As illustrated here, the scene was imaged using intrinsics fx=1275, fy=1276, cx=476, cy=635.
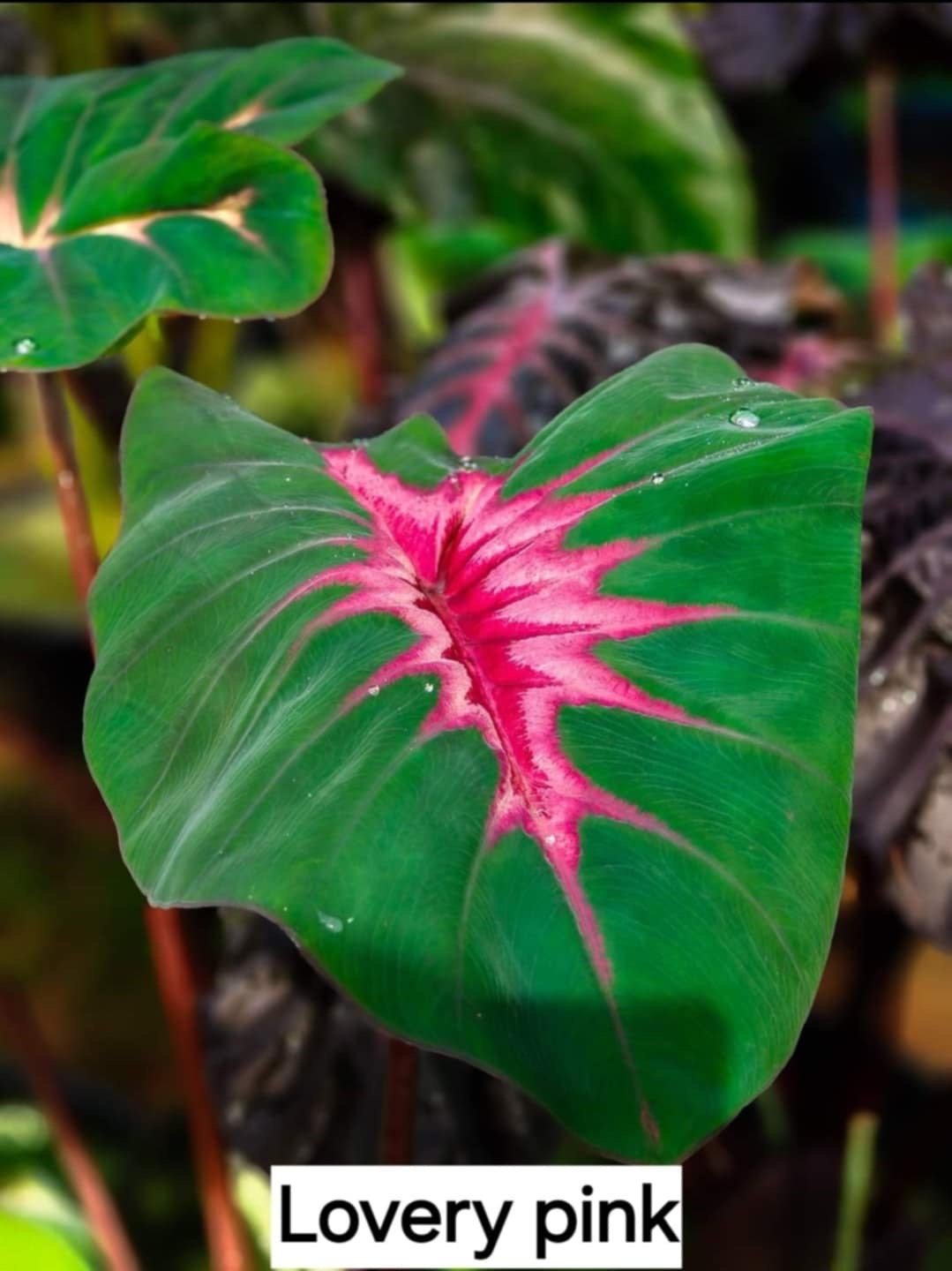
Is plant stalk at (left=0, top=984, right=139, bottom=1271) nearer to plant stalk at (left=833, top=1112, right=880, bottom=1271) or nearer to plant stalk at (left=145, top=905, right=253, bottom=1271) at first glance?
plant stalk at (left=145, top=905, right=253, bottom=1271)

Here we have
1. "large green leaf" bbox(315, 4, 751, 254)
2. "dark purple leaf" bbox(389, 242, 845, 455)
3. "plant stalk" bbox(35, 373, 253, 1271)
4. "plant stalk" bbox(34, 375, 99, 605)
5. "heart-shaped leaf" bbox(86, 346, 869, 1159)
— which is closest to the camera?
"heart-shaped leaf" bbox(86, 346, 869, 1159)

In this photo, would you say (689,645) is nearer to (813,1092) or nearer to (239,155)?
(239,155)

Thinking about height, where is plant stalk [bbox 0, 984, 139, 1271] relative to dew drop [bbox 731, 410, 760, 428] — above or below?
below

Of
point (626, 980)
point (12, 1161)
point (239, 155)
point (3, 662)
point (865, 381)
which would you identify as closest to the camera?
point (626, 980)

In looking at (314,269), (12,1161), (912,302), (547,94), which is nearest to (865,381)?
(912,302)

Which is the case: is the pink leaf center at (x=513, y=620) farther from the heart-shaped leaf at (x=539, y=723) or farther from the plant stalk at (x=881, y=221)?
the plant stalk at (x=881, y=221)

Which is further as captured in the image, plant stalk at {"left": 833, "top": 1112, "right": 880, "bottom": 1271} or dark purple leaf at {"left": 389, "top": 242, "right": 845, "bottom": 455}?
dark purple leaf at {"left": 389, "top": 242, "right": 845, "bottom": 455}

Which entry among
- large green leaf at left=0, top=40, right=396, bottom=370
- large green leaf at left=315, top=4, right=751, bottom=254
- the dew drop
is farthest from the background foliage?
the dew drop
